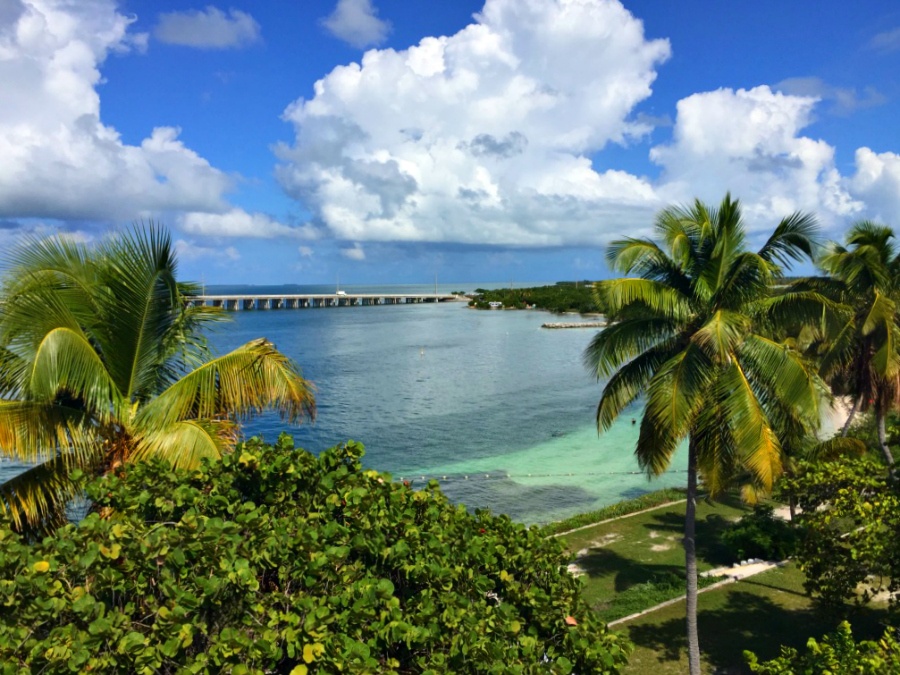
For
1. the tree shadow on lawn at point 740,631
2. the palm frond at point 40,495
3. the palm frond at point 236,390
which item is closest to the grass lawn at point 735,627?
the tree shadow on lawn at point 740,631

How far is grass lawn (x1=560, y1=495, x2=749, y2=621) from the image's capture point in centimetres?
1638

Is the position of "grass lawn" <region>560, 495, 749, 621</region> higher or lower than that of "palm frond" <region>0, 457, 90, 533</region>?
lower

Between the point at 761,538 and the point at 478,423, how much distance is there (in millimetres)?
24944

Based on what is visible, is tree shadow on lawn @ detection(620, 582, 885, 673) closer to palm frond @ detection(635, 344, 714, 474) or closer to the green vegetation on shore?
palm frond @ detection(635, 344, 714, 474)

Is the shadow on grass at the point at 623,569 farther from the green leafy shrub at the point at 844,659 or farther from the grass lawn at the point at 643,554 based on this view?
the green leafy shrub at the point at 844,659

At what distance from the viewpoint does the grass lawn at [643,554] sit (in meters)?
16.4

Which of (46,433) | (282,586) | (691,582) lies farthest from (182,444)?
(691,582)

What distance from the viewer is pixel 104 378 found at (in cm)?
740

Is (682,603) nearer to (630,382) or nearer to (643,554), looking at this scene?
(643,554)

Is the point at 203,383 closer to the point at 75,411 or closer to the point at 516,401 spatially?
the point at 75,411

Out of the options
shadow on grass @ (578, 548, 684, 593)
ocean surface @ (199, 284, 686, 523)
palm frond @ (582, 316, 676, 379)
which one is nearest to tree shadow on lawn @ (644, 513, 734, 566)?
shadow on grass @ (578, 548, 684, 593)

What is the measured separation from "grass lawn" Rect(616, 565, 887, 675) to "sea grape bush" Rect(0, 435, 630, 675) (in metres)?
9.16

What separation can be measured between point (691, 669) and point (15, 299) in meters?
11.7

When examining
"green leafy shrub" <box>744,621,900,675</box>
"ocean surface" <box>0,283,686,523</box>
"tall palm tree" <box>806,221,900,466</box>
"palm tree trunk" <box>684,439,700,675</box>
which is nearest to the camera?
"green leafy shrub" <box>744,621,900,675</box>
